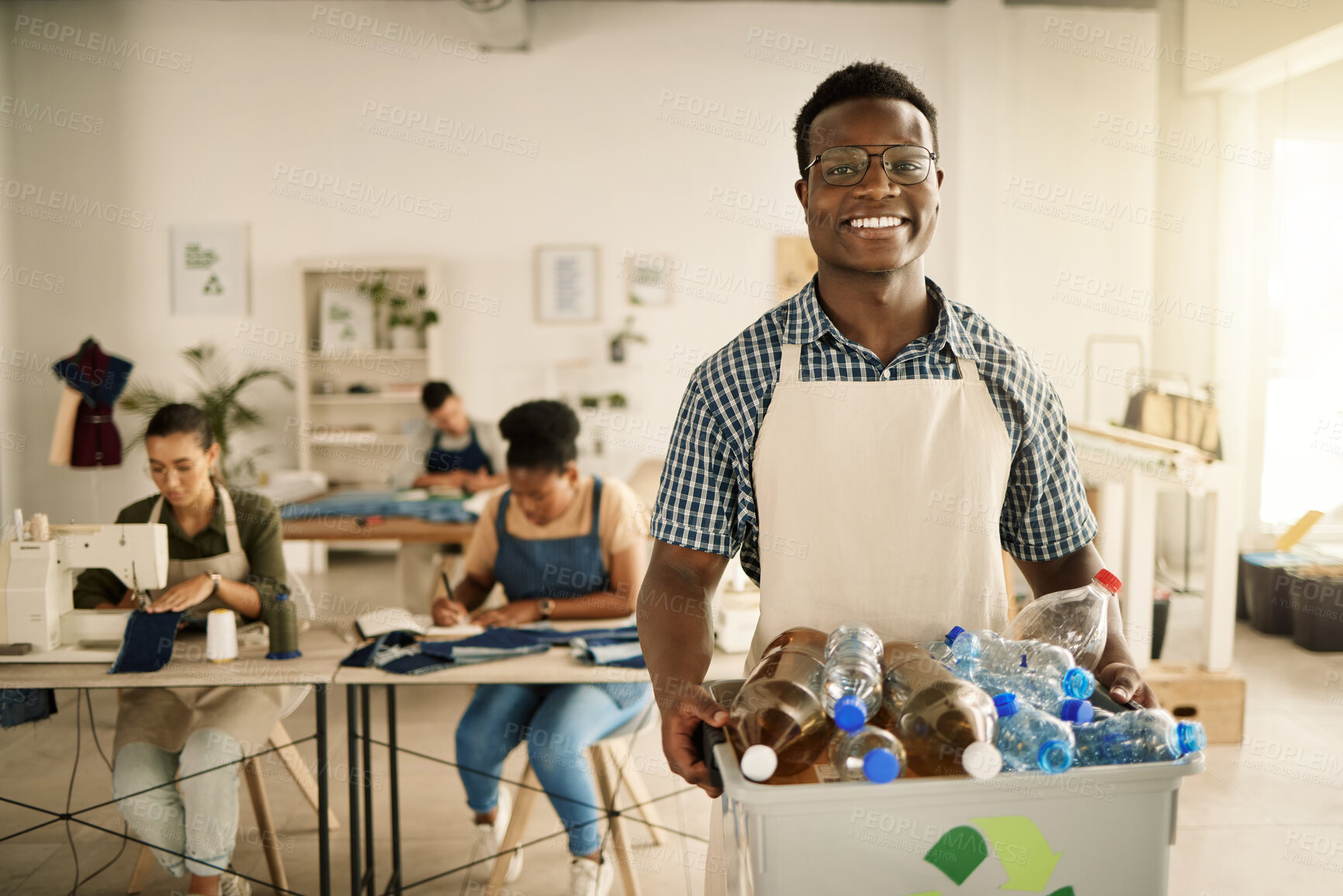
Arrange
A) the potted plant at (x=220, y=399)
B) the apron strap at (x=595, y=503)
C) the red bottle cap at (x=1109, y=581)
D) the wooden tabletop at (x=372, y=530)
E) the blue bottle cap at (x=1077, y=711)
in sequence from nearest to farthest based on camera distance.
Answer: the blue bottle cap at (x=1077, y=711)
the red bottle cap at (x=1109, y=581)
the apron strap at (x=595, y=503)
the wooden tabletop at (x=372, y=530)
the potted plant at (x=220, y=399)

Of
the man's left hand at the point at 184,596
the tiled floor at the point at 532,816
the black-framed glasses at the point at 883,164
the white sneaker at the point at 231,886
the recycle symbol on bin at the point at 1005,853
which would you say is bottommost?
the tiled floor at the point at 532,816

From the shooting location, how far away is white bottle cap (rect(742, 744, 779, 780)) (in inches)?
37.1

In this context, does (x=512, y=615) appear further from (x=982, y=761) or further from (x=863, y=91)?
(x=982, y=761)

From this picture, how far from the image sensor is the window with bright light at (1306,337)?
4.65m

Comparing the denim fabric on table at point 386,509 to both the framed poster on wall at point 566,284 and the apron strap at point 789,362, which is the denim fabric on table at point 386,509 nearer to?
the framed poster on wall at point 566,284

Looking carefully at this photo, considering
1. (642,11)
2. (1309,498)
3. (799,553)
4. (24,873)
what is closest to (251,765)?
(24,873)

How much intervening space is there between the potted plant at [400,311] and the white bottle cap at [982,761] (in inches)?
250

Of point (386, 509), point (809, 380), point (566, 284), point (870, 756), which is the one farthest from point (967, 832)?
point (566, 284)

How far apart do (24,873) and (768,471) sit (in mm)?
2724

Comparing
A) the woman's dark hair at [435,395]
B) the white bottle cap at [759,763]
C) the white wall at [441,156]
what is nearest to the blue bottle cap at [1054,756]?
the white bottle cap at [759,763]

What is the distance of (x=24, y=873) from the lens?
286 centimetres

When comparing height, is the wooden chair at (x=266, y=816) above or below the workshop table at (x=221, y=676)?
below

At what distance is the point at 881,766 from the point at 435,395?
4541 millimetres

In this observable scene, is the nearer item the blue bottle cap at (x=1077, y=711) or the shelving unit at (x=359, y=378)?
the blue bottle cap at (x=1077, y=711)
